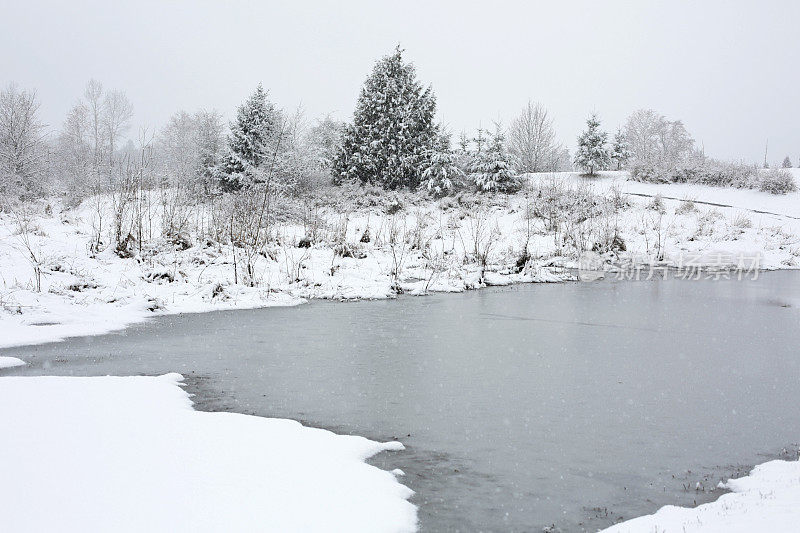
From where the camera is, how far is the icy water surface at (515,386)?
14.9 feet

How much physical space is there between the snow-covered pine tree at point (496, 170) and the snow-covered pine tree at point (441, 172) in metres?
1.16

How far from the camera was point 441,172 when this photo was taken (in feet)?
103

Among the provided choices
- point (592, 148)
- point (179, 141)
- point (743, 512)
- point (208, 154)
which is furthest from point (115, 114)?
point (743, 512)

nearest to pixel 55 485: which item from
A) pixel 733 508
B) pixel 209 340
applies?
pixel 733 508

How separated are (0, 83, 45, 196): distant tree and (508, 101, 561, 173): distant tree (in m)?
31.0

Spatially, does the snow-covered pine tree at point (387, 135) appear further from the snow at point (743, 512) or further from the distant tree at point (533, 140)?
the snow at point (743, 512)

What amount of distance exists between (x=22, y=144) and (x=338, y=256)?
85.8 ft

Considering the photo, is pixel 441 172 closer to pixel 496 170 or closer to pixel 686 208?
pixel 496 170

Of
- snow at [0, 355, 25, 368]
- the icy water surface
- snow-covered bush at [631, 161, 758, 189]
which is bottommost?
the icy water surface

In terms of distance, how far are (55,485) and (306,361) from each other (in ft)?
15.7

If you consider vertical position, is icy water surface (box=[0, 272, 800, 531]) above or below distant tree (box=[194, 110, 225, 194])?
below

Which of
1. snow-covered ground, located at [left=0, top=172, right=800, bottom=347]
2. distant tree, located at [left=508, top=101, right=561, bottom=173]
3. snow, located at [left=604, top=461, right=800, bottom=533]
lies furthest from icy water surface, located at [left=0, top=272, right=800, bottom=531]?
A: distant tree, located at [left=508, top=101, right=561, bottom=173]

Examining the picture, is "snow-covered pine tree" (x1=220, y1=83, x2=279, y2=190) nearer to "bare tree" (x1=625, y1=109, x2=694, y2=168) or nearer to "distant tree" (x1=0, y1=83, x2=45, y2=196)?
"distant tree" (x1=0, y1=83, x2=45, y2=196)

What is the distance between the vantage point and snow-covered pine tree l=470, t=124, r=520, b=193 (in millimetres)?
30812
